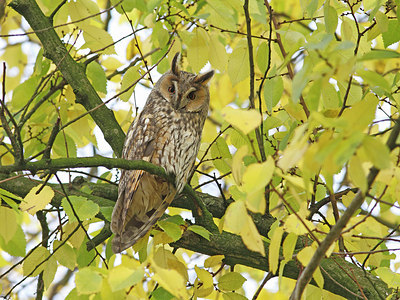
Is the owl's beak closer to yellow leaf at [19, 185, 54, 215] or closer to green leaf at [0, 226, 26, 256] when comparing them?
green leaf at [0, 226, 26, 256]

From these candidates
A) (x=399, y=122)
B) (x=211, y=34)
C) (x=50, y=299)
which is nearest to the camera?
(x=399, y=122)

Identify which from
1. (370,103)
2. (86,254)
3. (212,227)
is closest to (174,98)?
(212,227)

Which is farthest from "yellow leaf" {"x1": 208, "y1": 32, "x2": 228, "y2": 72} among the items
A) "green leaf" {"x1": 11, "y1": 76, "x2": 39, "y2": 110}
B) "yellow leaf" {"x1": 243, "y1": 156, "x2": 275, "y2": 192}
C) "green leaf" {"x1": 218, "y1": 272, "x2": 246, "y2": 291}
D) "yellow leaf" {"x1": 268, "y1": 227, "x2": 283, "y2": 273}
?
"yellow leaf" {"x1": 243, "y1": 156, "x2": 275, "y2": 192}

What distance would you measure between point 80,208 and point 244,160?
0.72m

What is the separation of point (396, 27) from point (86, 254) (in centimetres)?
164

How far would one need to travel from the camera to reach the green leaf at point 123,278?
118 centimetres

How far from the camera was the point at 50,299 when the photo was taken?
4816mm

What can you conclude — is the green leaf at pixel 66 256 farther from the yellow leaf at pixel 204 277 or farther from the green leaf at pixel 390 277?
the green leaf at pixel 390 277

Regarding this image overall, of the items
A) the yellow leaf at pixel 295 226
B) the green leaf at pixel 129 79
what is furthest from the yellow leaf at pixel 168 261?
the green leaf at pixel 129 79

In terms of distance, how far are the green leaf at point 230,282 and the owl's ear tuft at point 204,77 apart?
1.48 metres

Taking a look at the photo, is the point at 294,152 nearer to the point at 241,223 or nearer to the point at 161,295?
the point at 241,223

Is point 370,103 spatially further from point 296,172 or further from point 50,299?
point 50,299

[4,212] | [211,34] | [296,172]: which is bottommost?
[4,212]

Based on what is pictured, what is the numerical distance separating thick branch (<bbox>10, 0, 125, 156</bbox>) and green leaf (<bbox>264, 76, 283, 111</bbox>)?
3.59 ft
